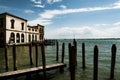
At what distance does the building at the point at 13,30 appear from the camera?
42.2m

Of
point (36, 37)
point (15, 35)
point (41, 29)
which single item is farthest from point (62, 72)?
point (41, 29)

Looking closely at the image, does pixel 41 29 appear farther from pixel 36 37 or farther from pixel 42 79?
pixel 42 79

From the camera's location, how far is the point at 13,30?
45.6 m

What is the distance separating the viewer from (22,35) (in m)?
51.3

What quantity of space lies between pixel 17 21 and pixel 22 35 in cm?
505

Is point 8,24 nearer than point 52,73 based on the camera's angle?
No

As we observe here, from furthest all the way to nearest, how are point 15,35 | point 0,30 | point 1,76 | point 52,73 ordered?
point 15,35 → point 0,30 → point 52,73 → point 1,76

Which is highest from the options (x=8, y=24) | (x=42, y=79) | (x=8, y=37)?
(x=8, y=24)

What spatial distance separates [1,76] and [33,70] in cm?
252

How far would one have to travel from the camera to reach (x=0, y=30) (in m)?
42.6

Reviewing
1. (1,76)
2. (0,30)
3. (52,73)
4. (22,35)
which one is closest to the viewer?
(1,76)

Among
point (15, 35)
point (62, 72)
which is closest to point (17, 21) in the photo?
point (15, 35)

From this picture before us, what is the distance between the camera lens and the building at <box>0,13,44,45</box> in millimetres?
42250

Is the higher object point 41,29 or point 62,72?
point 41,29
